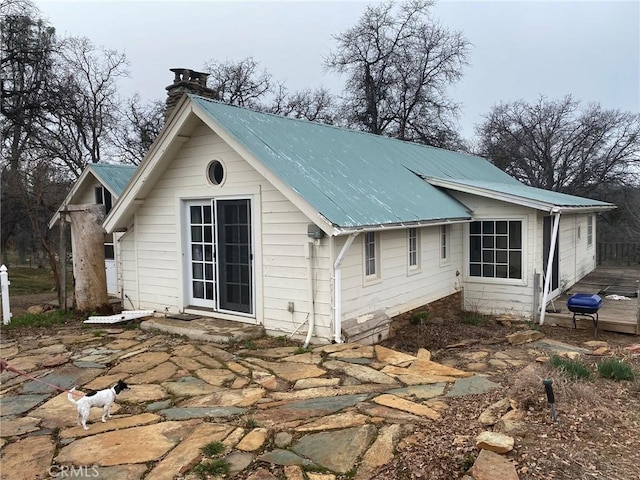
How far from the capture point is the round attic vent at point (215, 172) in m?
8.45

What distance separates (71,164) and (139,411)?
2030cm

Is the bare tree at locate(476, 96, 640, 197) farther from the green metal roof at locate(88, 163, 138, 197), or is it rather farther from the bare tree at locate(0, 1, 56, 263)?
the bare tree at locate(0, 1, 56, 263)

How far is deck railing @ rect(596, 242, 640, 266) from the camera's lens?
66.8ft

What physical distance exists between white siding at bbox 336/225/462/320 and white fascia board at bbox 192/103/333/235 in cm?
74

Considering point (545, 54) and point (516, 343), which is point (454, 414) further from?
point (545, 54)

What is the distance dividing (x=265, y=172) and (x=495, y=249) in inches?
252

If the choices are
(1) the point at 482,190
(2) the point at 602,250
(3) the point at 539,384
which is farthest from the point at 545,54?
(3) the point at 539,384

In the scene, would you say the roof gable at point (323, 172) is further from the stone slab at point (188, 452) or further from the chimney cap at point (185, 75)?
the stone slab at point (188, 452)

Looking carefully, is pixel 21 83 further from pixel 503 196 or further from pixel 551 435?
pixel 551 435

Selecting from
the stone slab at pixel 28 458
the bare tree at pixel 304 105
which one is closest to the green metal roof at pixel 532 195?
the stone slab at pixel 28 458

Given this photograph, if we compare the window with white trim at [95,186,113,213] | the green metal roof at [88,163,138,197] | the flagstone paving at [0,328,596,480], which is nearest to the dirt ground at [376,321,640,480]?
the flagstone paving at [0,328,596,480]

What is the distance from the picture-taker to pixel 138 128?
27.0 m

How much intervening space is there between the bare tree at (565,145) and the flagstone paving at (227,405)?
21.4 m

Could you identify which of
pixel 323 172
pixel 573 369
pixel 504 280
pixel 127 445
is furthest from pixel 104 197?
pixel 573 369
